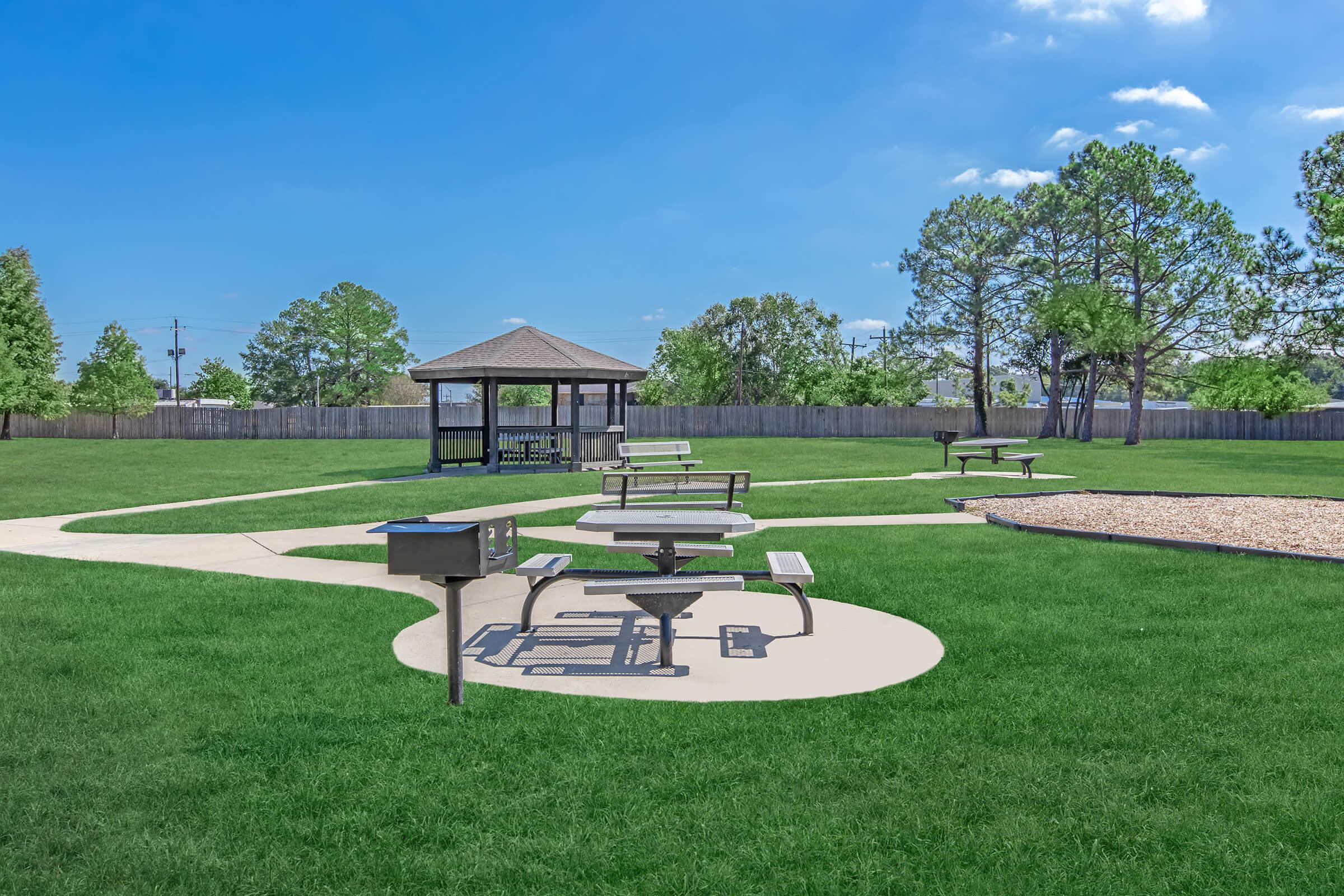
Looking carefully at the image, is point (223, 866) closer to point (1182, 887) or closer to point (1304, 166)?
point (1182, 887)

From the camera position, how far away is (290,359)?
65750 millimetres

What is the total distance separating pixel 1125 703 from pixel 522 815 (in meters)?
2.92

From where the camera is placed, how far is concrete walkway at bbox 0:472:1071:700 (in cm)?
480

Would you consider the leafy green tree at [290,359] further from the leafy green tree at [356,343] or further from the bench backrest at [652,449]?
the bench backrest at [652,449]

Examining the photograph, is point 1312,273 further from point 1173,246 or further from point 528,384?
point 528,384

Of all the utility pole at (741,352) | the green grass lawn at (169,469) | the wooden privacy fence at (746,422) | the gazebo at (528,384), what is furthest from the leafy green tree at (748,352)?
the gazebo at (528,384)

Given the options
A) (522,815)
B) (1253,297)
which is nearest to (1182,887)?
(522,815)

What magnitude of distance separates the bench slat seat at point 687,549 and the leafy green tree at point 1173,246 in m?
37.5

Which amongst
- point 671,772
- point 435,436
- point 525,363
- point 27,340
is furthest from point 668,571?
point 27,340

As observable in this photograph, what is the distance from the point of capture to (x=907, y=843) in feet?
10.1

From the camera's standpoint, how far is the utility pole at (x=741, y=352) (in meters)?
58.4

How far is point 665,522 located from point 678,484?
18.7ft

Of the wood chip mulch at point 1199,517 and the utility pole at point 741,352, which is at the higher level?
the utility pole at point 741,352

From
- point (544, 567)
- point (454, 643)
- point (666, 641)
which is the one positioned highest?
point (544, 567)
